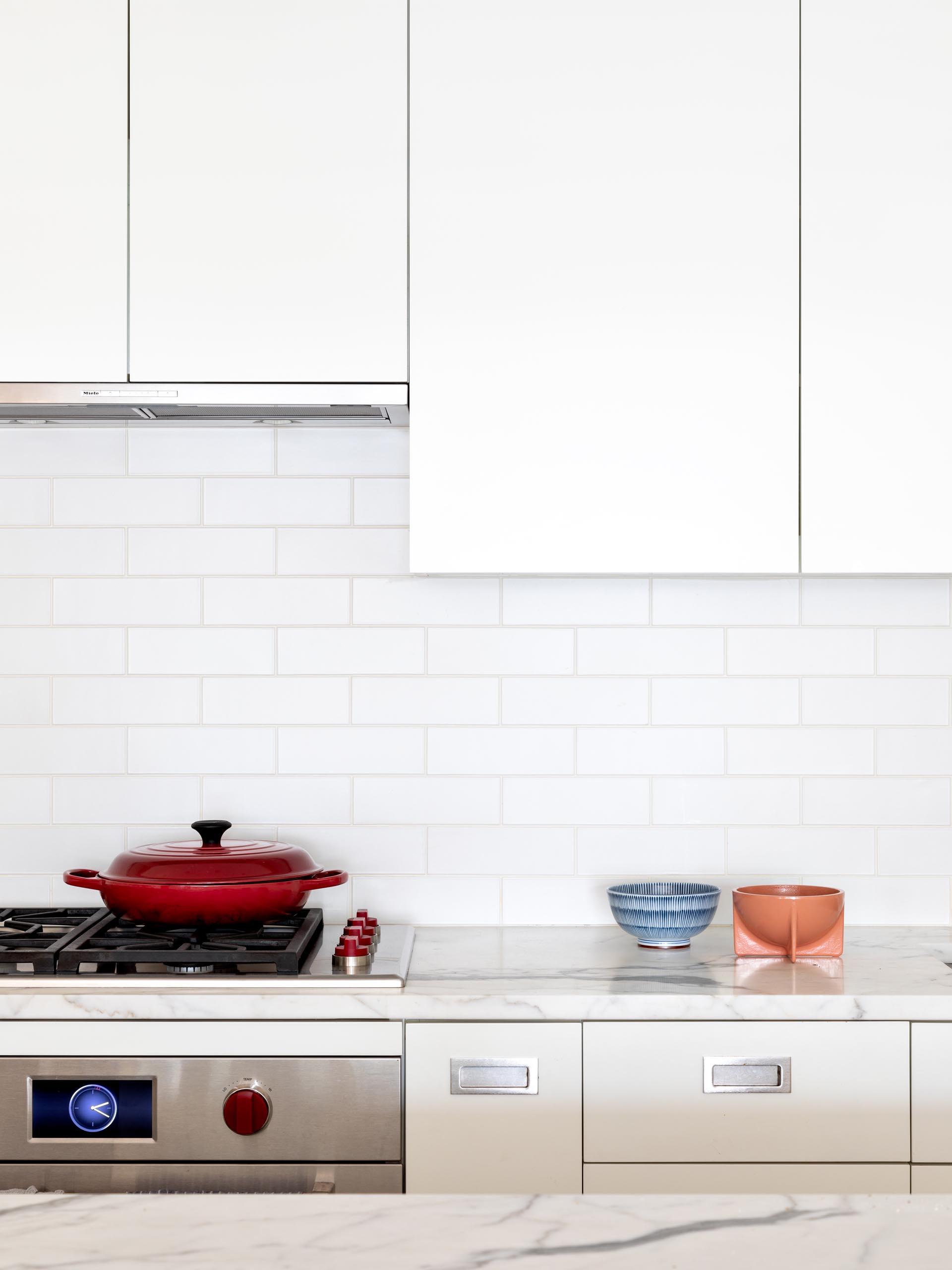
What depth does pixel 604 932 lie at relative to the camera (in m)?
2.22

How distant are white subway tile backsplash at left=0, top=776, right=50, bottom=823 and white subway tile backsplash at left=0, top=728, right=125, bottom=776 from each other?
19 mm

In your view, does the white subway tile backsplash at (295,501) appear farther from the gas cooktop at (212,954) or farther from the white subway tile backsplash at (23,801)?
the gas cooktop at (212,954)

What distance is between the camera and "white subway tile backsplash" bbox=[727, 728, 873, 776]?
7.55ft

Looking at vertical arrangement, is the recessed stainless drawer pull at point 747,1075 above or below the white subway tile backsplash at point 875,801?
below

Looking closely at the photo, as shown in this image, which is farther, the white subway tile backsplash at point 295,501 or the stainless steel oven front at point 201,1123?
the white subway tile backsplash at point 295,501

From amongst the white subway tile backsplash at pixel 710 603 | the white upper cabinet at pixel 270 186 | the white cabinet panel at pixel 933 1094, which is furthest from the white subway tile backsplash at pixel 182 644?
the white cabinet panel at pixel 933 1094

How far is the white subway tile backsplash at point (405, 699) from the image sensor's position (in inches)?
90.5

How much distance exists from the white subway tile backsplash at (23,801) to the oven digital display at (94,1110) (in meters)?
0.71

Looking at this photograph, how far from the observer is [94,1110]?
5.57ft

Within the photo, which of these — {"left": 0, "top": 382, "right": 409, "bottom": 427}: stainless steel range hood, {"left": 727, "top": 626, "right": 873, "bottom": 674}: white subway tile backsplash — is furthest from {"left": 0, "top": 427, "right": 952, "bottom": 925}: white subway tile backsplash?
{"left": 0, "top": 382, "right": 409, "bottom": 427}: stainless steel range hood

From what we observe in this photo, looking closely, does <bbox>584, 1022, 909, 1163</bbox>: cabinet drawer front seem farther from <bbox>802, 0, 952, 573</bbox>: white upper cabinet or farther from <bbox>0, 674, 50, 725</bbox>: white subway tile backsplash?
<bbox>0, 674, 50, 725</bbox>: white subway tile backsplash

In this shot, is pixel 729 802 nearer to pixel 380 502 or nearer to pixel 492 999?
pixel 492 999

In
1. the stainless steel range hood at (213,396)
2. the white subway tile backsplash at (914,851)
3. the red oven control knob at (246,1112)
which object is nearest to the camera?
the red oven control knob at (246,1112)

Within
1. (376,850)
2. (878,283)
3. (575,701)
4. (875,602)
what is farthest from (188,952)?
(878,283)
